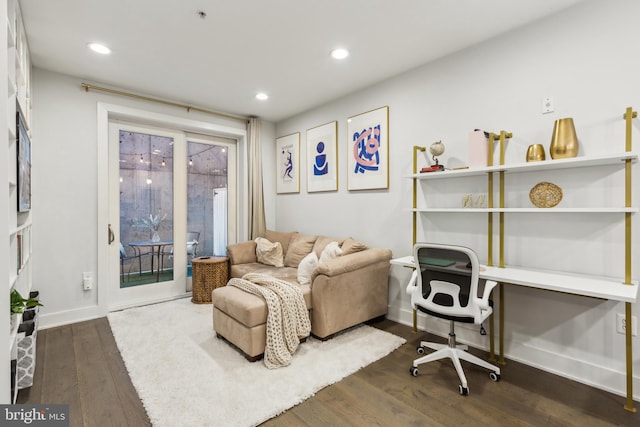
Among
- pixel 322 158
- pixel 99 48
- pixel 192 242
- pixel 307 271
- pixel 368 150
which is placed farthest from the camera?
pixel 192 242

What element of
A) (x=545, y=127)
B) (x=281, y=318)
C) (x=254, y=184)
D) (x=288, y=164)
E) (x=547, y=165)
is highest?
(x=288, y=164)

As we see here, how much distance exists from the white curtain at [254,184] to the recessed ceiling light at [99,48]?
209cm

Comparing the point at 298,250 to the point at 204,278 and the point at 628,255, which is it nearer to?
the point at 204,278

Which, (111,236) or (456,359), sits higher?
(111,236)

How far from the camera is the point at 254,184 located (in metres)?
4.67

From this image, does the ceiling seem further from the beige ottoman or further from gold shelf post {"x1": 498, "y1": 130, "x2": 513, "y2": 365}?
the beige ottoman

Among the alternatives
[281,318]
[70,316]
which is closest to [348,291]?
[281,318]

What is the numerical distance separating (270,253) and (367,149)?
1848mm

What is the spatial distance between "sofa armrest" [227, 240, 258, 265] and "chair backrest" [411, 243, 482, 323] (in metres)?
2.58

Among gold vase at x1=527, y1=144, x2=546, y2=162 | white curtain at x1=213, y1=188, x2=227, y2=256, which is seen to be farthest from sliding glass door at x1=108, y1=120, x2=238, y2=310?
gold vase at x1=527, y1=144, x2=546, y2=162

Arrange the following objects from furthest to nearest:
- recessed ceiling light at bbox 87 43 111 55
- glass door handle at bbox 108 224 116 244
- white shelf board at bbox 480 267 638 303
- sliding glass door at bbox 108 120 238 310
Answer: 1. sliding glass door at bbox 108 120 238 310
2. glass door handle at bbox 108 224 116 244
3. recessed ceiling light at bbox 87 43 111 55
4. white shelf board at bbox 480 267 638 303

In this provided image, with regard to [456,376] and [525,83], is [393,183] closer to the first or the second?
[525,83]

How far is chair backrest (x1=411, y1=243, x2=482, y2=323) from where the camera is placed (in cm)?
205

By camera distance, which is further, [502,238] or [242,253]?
[242,253]
